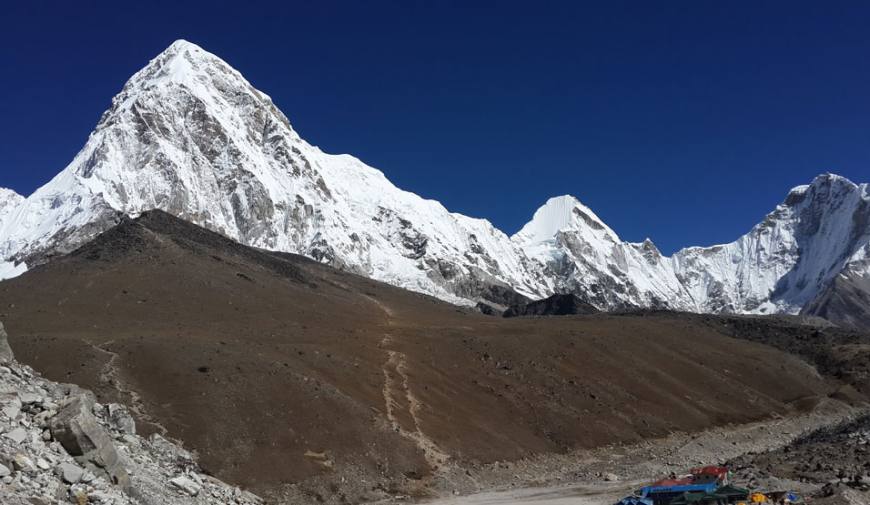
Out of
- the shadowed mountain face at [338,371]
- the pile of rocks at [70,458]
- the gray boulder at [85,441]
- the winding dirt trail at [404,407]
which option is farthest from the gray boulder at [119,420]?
the winding dirt trail at [404,407]

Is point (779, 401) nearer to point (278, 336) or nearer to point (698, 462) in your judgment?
point (698, 462)

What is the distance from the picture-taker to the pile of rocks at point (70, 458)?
24859 mm

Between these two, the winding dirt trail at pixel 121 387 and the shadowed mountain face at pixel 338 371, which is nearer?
the winding dirt trail at pixel 121 387

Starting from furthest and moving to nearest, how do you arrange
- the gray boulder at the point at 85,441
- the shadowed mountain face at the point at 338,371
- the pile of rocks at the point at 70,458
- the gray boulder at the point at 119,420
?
the shadowed mountain face at the point at 338,371
the gray boulder at the point at 119,420
the gray boulder at the point at 85,441
the pile of rocks at the point at 70,458

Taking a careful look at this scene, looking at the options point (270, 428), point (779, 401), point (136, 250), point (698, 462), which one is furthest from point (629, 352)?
point (136, 250)

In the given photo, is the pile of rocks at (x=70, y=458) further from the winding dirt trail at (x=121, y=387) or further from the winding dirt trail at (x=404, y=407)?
the winding dirt trail at (x=404, y=407)

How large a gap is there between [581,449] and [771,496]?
29079 millimetres

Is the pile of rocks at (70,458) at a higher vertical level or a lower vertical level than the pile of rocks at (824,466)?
lower

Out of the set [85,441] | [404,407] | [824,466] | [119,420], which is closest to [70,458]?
[85,441]

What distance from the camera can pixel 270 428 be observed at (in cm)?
5072

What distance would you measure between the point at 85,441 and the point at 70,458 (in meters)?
0.98

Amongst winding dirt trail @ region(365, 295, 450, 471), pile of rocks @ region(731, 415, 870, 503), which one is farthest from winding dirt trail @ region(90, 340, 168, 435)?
pile of rocks @ region(731, 415, 870, 503)

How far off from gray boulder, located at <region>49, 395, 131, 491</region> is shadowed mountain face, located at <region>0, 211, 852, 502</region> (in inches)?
631

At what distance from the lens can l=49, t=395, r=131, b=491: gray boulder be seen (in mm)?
28406
